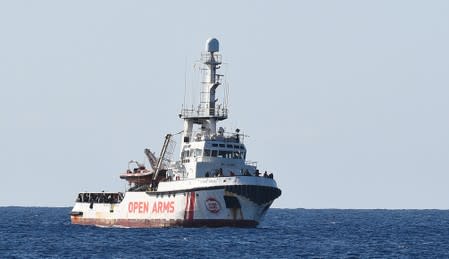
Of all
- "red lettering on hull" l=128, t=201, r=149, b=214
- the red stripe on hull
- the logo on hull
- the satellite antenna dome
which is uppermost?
the satellite antenna dome

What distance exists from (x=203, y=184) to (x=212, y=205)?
7.65 ft

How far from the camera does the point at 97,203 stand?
13175 centimetres

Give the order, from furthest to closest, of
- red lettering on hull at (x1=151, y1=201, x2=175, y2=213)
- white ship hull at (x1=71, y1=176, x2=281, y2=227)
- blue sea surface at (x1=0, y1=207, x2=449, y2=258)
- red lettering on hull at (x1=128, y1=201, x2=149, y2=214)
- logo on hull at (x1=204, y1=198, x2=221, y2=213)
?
red lettering on hull at (x1=128, y1=201, x2=149, y2=214), red lettering on hull at (x1=151, y1=201, x2=175, y2=213), logo on hull at (x1=204, y1=198, x2=221, y2=213), white ship hull at (x1=71, y1=176, x2=281, y2=227), blue sea surface at (x1=0, y1=207, x2=449, y2=258)

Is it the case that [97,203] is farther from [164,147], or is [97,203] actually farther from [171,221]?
[171,221]

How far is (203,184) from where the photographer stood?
4198 inches

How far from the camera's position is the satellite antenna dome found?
118875 mm

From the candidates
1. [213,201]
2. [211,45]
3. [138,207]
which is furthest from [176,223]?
[211,45]

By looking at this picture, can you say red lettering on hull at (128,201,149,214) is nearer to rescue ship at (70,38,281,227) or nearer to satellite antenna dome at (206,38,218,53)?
rescue ship at (70,38,281,227)

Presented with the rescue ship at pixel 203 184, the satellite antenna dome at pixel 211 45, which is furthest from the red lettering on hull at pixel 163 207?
the satellite antenna dome at pixel 211 45

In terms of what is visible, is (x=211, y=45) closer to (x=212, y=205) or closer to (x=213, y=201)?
(x=213, y=201)

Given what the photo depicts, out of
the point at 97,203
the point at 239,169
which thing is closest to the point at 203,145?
the point at 239,169

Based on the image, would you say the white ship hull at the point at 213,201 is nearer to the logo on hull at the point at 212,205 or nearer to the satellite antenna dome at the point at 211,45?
the logo on hull at the point at 212,205

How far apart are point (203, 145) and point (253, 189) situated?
8669mm

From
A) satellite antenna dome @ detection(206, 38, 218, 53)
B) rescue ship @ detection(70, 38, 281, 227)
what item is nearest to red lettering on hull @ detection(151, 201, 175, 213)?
rescue ship @ detection(70, 38, 281, 227)
